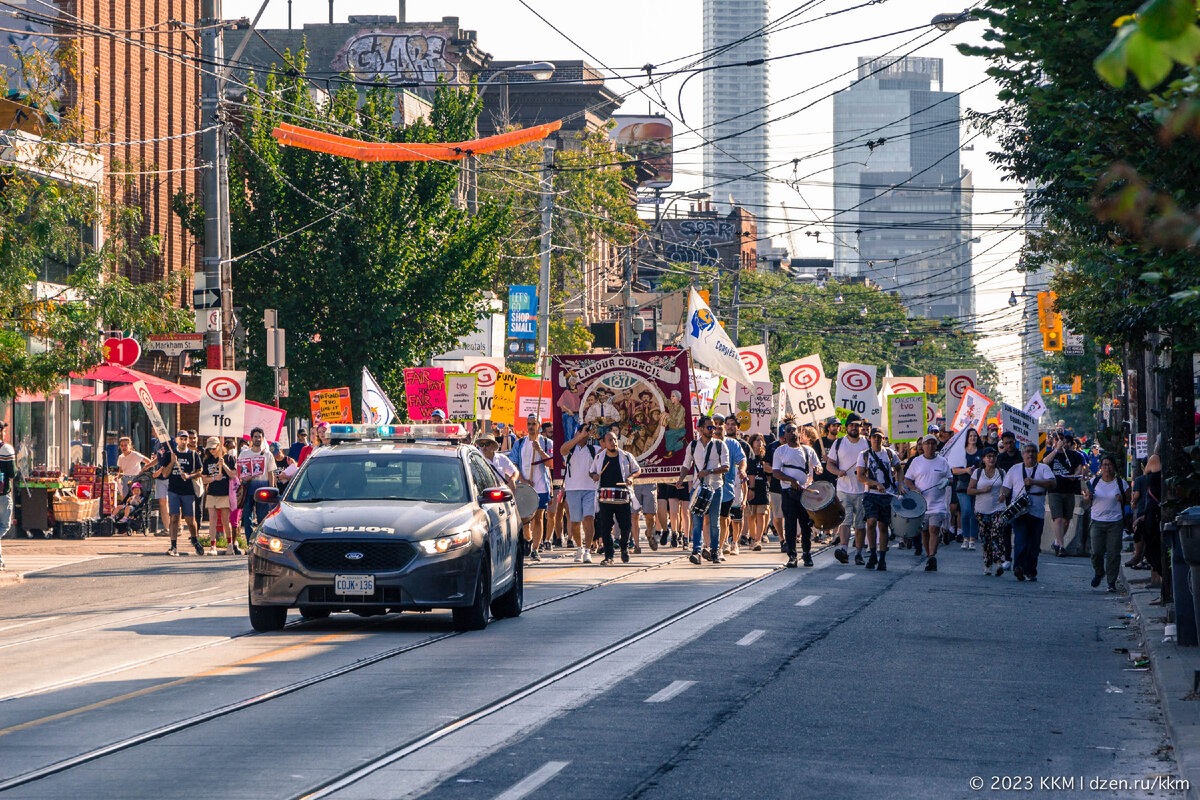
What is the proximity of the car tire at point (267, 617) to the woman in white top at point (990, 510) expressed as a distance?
430 inches

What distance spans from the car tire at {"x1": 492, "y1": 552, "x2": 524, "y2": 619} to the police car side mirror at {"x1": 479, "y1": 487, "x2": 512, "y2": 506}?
87 centimetres

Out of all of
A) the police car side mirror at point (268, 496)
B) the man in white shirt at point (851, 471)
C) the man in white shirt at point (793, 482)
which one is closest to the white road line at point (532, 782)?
the police car side mirror at point (268, 496)

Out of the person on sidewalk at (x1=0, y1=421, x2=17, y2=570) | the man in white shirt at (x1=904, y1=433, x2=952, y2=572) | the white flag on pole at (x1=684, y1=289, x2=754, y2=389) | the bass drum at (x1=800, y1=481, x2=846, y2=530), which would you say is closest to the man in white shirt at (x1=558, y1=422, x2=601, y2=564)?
the bass drum at (x1=800, y1=481, x2=846, y2=530)

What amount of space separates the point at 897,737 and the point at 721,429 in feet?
47.4

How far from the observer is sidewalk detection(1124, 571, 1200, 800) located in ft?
27.5

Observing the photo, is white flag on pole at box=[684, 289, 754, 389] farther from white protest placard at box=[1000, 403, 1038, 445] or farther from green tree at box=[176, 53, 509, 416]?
green tree at box=[176, 53, 509, 416]

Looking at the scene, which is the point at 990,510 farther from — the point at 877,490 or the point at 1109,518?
the point at 1109,518

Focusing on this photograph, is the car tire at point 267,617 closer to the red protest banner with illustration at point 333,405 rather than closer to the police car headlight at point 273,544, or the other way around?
the police car headlight at point 273,544

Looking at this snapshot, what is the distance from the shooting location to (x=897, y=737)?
9.12 meters

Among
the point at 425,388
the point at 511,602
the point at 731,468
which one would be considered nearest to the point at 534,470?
the point at 731,468

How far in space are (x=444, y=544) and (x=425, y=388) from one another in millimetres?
20767

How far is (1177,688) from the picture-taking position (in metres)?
10.9

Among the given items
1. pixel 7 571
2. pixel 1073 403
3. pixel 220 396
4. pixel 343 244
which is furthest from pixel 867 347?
pixel 7 571

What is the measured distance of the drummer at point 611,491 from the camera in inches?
889
